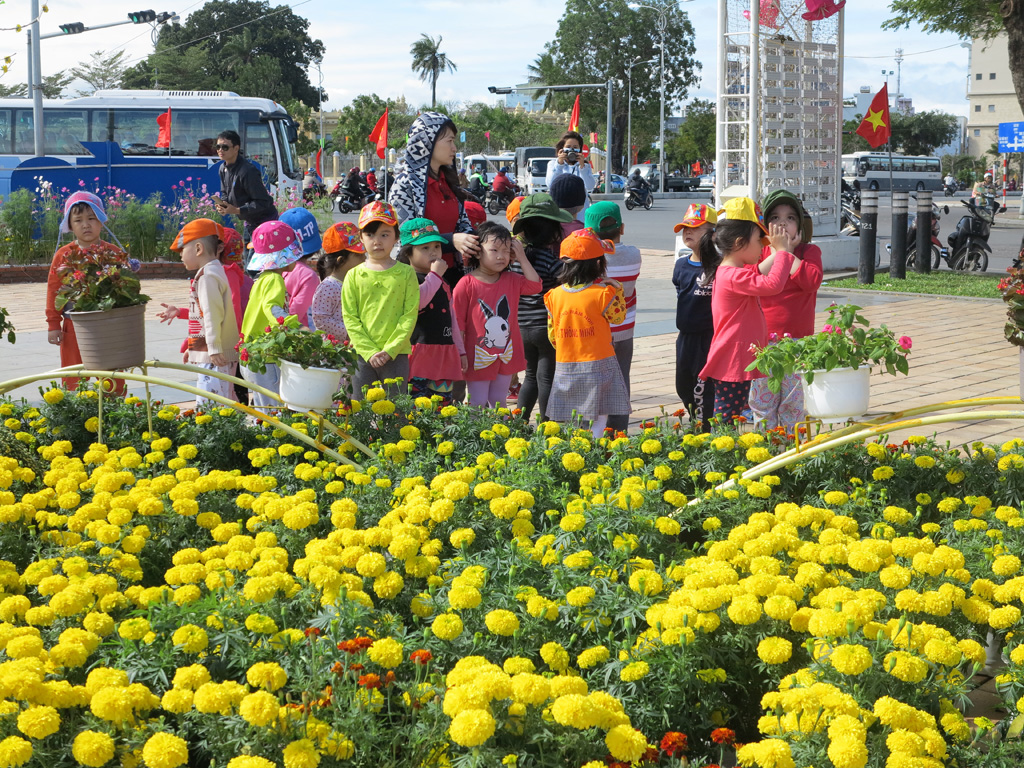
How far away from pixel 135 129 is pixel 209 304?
2124cm

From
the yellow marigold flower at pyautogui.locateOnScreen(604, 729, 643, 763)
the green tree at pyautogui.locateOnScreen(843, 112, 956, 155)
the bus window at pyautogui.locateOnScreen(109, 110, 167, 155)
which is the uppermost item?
the green tree at pyautogui.locateOnScreen(843, 112, 956, 155)

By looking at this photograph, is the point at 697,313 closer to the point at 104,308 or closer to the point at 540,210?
the point at 540,210

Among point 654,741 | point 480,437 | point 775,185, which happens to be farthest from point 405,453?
point 775,185

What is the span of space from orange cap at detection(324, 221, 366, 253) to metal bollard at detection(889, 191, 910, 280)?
34.5 ft

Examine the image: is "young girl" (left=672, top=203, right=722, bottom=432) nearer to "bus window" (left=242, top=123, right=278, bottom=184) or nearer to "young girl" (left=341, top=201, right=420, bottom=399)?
"young girl" (left=341, top=201, right=420, bottom=399)

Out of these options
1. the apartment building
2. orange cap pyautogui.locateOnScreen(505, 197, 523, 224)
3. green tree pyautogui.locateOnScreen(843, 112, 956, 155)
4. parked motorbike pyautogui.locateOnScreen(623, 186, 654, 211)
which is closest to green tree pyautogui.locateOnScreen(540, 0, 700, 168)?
green tree pyautogui.locateOnScreen(843, 112, 956, 155)

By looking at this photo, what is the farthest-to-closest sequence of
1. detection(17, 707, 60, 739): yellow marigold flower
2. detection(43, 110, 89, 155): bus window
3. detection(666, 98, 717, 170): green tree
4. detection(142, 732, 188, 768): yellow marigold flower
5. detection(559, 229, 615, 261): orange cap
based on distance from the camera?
detection(666, 98, 717, 170): green tree, detection(43, 110, 89, 155): bus window, detection(559, 229, 615, 261): orange cap, detection(17, 707, 60, 739): yellow marigold flower, detection(142, 732, 188, 768): yellow marigold flower

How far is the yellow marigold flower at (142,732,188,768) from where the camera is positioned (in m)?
1.94

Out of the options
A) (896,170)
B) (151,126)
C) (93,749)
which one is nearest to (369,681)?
(93,749)

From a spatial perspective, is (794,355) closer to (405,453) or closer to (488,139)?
(405,453)

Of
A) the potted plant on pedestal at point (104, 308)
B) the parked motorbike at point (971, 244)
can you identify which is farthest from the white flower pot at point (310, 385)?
the parked motorbike at point (971, 244)

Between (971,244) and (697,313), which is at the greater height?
(971,244)

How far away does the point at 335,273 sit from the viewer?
18.0 feet

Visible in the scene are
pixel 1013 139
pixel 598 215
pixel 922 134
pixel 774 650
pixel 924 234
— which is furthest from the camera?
pixel 922 134
